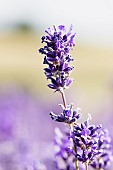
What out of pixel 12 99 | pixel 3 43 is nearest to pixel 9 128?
pixel 12 99

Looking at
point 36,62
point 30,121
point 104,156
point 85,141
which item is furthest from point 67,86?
point 36,62

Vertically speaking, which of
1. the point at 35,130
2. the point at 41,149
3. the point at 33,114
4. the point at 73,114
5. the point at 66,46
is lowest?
the point at 73,114

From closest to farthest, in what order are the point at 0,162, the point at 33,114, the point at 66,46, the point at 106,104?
the point at 66,46
the point at 0,162
the point at 33,114
the point at 106,104

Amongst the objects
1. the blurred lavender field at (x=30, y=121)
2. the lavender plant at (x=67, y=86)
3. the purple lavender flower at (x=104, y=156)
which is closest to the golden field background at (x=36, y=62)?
the blurred lavender field at (x=30, y=121)

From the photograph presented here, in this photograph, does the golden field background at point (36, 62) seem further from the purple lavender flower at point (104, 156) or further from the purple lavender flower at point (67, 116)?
the purple lavender flower at point (67, 116)

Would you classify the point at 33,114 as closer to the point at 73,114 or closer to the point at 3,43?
the point at 73,114
